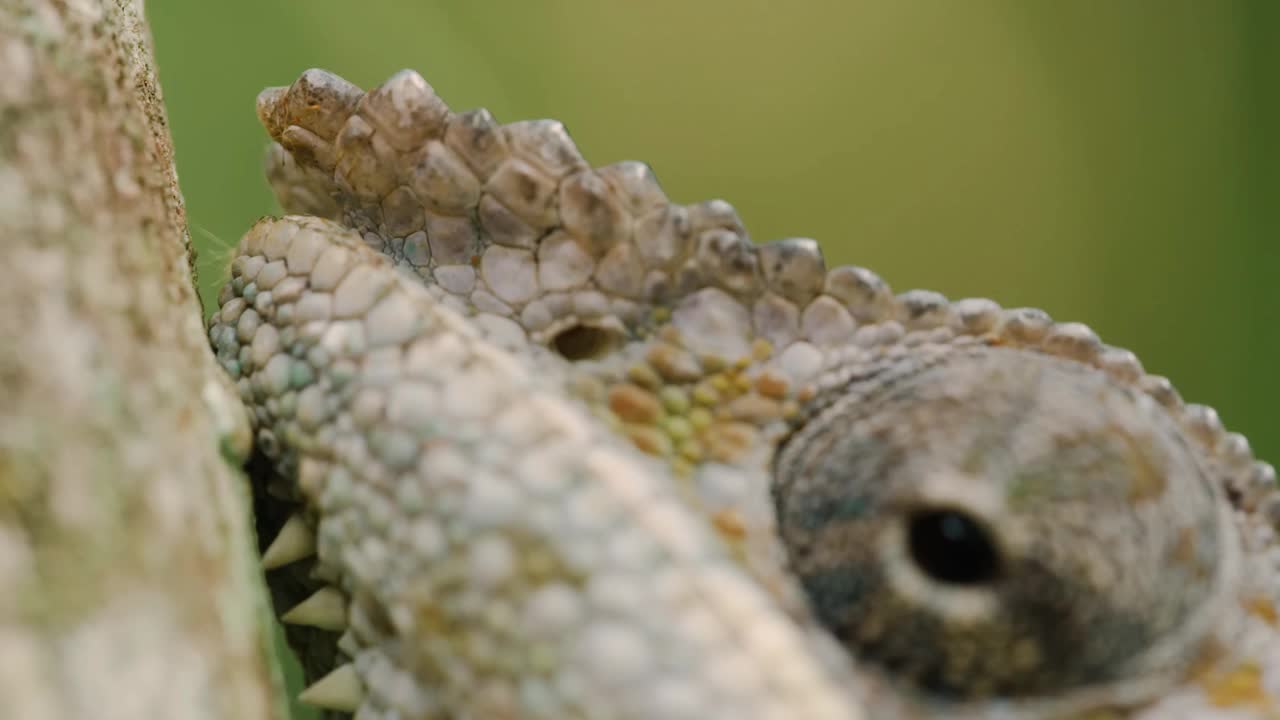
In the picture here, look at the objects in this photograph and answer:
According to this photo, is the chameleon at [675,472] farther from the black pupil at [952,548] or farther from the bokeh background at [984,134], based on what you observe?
the bokeh background at [984,134]

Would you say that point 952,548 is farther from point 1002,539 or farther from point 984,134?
point 984,134

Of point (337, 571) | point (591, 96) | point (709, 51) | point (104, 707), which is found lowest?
point (104, 707)

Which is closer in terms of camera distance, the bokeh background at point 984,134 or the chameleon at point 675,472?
the chameleon at point 675,472

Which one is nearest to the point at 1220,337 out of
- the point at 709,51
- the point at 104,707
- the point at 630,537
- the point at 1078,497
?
the point at 709,51

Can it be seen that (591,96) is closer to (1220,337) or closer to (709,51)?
(709,51)

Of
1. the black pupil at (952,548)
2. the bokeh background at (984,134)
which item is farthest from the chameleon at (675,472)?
the bokeh background at (984,134)

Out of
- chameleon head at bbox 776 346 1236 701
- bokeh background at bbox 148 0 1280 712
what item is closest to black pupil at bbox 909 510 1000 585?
chameleon head at bbox 776 346 1236 701
